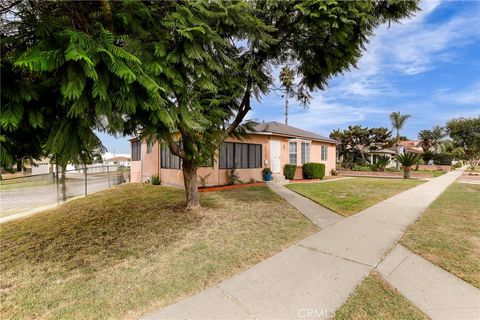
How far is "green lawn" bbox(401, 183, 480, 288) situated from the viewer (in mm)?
3830

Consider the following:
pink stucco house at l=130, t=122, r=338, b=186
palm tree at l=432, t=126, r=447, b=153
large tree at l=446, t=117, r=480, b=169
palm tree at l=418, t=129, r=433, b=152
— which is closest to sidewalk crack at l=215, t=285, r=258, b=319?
pink stucco house at l=130, t=122, r=338, b=186

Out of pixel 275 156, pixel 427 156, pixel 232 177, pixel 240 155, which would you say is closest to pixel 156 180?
pixel 232 177

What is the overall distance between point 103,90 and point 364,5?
5922 millimetres

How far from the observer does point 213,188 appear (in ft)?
39.0

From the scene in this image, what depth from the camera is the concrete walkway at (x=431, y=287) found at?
2.79 m

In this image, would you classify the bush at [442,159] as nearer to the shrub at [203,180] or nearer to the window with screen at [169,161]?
the shrub at [203,180]

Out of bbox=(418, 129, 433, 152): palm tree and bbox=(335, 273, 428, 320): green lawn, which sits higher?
bbox=(418, 129, 433, 152): palm tree

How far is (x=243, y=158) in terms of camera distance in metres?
14.0

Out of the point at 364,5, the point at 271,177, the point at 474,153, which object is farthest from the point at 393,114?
the point at 364,5

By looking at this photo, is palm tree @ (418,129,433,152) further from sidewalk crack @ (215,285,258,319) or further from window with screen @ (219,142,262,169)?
sidewalk crack @ (215,285,258,319)

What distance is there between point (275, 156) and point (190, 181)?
935 cm

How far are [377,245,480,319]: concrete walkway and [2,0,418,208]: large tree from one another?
13.0 feet

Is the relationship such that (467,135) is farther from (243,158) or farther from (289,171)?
(243,158)

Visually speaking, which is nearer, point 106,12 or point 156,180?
point 106,12
